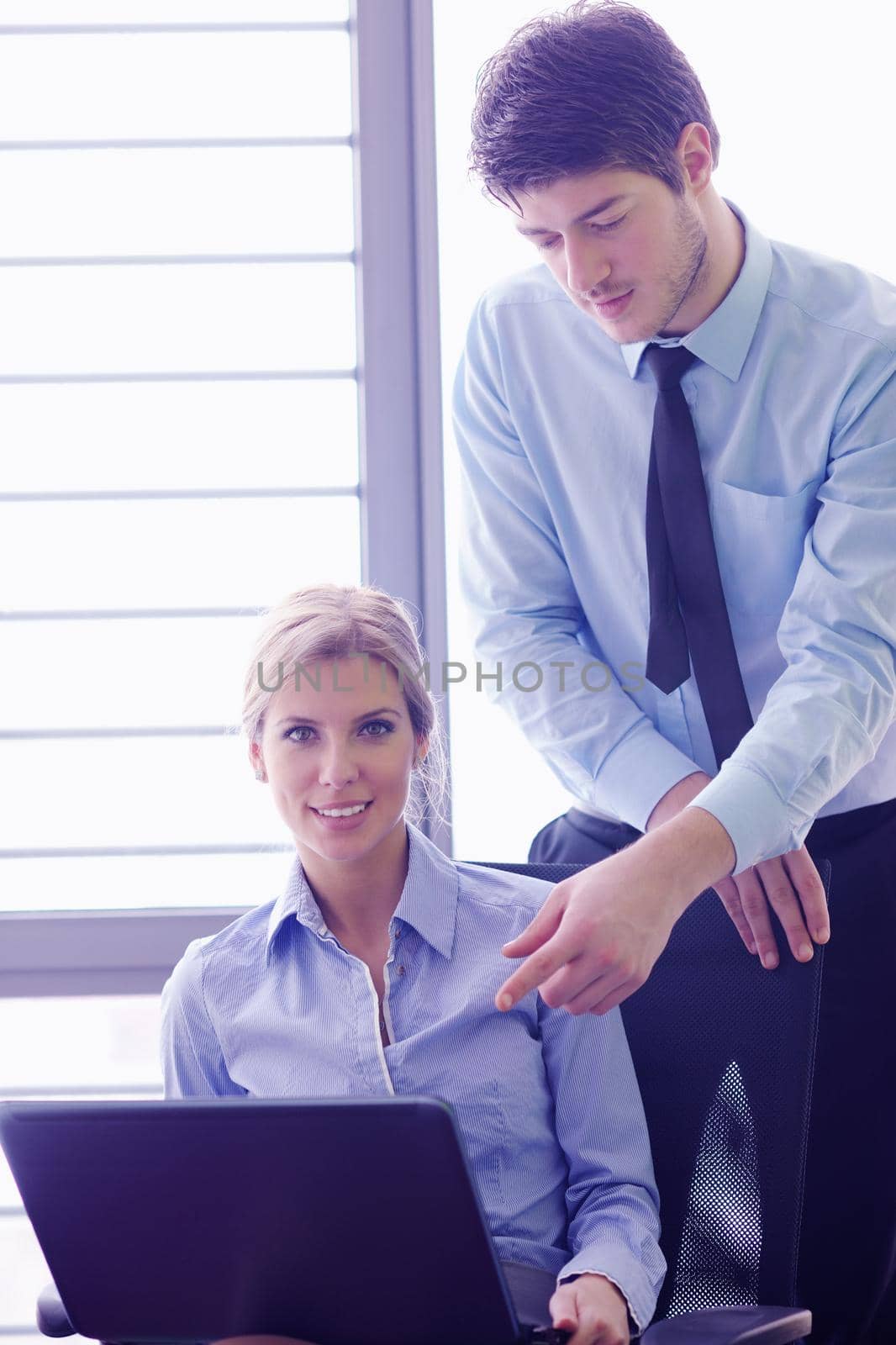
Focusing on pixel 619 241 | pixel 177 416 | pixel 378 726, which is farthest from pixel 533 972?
pixel 177 416

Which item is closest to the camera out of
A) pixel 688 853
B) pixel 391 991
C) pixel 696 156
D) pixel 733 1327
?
pixel 733 1327

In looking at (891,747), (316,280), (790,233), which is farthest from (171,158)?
(891,747)

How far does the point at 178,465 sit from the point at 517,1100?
142 centimetres

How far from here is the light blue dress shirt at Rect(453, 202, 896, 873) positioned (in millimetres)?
1582

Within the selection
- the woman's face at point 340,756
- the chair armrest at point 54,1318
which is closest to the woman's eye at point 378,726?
the woman's face at point 340,756

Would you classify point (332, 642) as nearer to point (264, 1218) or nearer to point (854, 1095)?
point (264, 1218)

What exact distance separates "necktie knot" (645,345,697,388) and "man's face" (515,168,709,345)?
0.08 meters

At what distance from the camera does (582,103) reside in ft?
5.15

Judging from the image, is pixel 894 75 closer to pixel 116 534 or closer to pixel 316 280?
pixel 316 280

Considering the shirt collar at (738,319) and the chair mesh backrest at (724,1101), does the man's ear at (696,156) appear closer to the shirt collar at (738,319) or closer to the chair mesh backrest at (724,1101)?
the shirt collar at (738,319)

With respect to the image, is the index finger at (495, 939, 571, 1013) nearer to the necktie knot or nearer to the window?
the necktie knot

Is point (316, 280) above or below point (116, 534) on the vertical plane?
above

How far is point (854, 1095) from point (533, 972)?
69cm

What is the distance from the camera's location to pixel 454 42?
2.41 m
